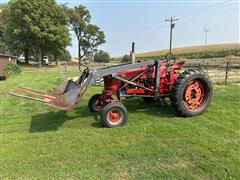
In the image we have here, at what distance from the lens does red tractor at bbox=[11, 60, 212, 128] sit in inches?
177

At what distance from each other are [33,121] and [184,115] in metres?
3.63

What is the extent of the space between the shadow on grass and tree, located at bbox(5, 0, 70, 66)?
29.3 m

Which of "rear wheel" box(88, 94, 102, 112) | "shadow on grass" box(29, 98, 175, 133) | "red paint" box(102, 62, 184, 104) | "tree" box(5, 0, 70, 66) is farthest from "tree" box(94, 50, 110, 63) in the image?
"red paint" box(102, 62, 184, 104)

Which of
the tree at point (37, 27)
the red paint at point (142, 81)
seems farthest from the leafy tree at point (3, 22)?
the red paint at point (142, 81)

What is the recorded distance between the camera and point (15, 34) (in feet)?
109

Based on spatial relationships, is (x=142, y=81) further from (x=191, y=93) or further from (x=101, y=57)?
(x=101, y=57)

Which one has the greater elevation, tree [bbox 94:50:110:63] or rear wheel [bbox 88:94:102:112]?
tree [bbox 94:50:110:63]

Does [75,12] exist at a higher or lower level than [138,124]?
higher

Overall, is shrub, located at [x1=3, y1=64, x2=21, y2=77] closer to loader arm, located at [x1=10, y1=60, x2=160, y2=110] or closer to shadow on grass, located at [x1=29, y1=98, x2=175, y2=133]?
shadow on grass, located at [x1=29, y1=98, x2=175, y2=133]

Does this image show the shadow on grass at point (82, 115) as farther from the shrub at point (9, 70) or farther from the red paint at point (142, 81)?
Result: the shrub at point (9, 70)

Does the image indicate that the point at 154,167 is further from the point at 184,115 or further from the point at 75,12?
the point at 75,12

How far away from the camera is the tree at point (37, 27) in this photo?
32.6 m

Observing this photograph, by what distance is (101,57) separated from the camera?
2474 inches

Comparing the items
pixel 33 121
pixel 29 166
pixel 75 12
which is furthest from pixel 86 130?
pixel 75 12
